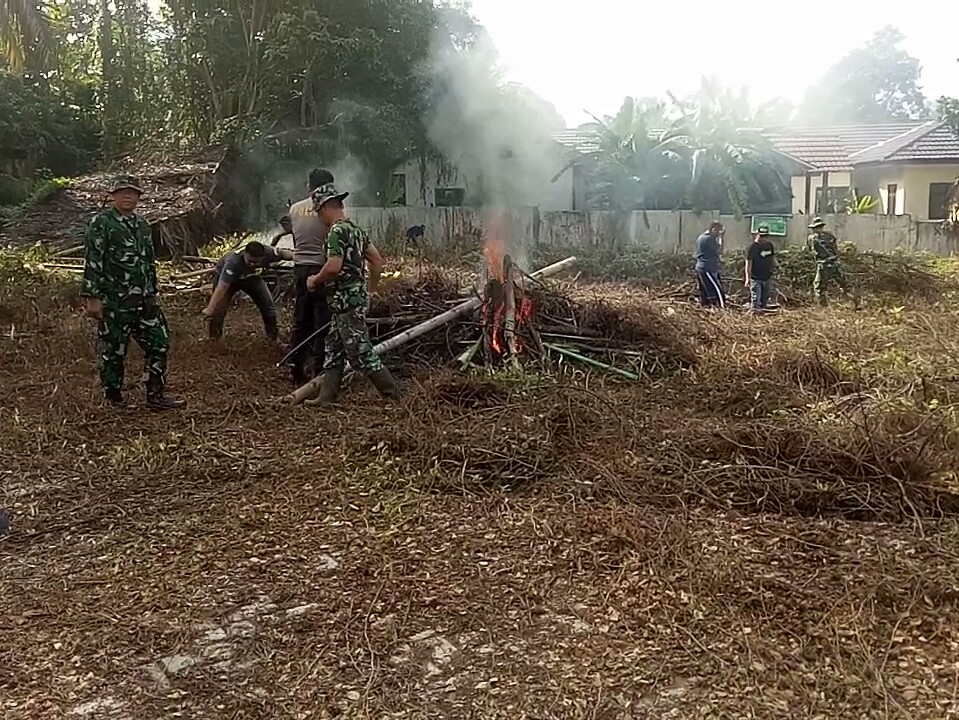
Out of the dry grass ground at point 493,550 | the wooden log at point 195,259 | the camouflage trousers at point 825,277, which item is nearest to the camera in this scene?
the dry grass ground at point 493,550

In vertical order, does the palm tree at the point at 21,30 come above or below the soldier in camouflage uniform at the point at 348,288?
above

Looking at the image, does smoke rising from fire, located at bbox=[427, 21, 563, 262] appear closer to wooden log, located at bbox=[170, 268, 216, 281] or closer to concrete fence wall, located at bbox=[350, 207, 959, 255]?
concrete fence wall, located at bbox=[350, 207, 959, 255]

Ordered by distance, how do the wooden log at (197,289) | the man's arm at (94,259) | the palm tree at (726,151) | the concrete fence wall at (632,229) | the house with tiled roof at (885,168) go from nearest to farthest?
the man's arm at (94,259)
the wooden log at (197,289)
the concrete fence wall at (632,229)
the palm tree at (726,151)
the house with tiled roof at (885,168)

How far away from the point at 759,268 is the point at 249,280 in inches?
254

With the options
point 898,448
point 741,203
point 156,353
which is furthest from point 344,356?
point 741,203

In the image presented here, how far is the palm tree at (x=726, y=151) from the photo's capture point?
733 inches

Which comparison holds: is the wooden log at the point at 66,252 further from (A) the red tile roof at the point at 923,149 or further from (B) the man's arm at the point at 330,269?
(A) the red tile roof at the point at 923,149

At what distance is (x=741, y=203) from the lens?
18.3 meters

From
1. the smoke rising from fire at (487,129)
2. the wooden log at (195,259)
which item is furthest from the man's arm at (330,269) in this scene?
the smoke rising from fire at (487,129)

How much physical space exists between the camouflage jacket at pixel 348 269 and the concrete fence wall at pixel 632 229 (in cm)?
1011

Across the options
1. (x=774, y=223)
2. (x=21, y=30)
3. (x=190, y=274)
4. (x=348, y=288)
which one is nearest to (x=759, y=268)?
(x=774, y=223)

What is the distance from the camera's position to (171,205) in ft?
47.6

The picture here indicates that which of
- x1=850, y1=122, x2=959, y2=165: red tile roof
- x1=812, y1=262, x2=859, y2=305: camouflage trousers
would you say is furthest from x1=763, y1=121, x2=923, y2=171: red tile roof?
x1=812, y1=262, x2=859, y2=305: camouflage trousers

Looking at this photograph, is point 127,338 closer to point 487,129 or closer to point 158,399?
point 158,399
